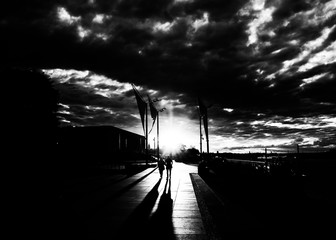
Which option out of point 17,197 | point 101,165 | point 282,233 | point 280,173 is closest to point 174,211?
point 282,233

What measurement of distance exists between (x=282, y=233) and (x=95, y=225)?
5.12m

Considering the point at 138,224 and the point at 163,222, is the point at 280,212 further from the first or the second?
the point at 138,224

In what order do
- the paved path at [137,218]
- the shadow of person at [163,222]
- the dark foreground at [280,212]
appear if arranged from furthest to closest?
the dark foreground at [280,212] → the paved path at [137,218] → the shadow of person at [163,222]

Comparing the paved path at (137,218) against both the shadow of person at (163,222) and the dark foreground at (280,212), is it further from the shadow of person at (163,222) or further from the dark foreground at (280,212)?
the dark foreground at (280,212)

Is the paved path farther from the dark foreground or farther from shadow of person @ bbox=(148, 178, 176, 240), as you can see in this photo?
the dark foreground

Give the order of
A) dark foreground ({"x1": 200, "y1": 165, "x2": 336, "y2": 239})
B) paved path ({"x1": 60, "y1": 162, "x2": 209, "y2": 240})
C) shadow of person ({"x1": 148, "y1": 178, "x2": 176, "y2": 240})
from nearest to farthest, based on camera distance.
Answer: shadow of person ({"x1": 148, "y1": 178, "x2": 176, "y2": 240})
paved path ({"x1": 60, "y1": 162, "x2": 209, "y2": 240})
dark foreground ({"x1": 200, "y1": 165, "x2": 336, "y2": 239})

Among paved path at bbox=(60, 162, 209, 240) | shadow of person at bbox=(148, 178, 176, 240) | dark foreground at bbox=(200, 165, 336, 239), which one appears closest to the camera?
shadow of person at bbox=(148, 178, 176, 240)

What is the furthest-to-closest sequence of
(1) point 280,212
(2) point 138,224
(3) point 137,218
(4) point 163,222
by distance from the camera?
(1) point 280,212 < (3) point 137,218 < (4) point 163,222 < (2) point 138,224

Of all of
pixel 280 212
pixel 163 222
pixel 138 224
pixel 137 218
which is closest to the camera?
pixel 138 224

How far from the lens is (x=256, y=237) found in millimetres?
6184

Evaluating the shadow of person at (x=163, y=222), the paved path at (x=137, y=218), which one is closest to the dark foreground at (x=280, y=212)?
the paved path at (x=137, y=218)

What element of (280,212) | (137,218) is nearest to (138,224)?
(137,218)

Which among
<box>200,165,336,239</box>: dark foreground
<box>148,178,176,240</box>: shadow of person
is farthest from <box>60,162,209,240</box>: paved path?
<box>200,165,336,239</box>: dark foreground

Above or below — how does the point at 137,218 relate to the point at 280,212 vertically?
above
